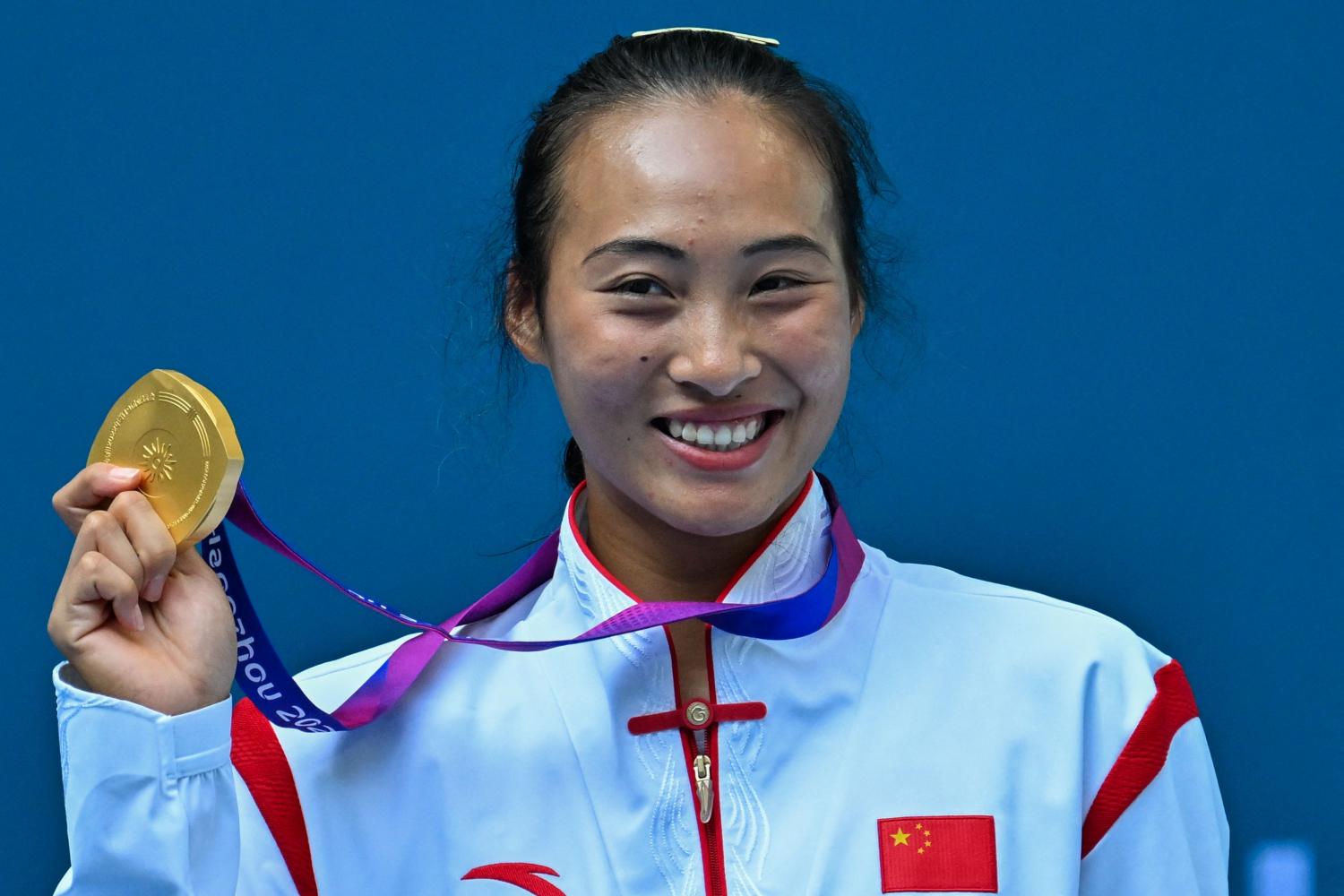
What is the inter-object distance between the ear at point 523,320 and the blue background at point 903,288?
0.44m

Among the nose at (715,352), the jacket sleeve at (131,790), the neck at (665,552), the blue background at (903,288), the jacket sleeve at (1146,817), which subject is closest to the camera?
the jacket sleeve at (131,790)

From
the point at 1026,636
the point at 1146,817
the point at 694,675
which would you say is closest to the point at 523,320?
the point at 694,675

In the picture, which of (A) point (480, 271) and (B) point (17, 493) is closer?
(A) point (480, 271)

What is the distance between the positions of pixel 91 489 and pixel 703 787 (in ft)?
2.58

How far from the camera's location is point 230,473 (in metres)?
1.93

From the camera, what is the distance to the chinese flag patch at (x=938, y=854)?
2066 millimetres

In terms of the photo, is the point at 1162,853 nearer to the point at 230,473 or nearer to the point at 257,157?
the point at 230,473

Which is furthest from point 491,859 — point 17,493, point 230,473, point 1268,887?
point 1268,887

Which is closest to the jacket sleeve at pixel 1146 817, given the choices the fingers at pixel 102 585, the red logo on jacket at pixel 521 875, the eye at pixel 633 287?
the red logo on jacket at pixel 521 875

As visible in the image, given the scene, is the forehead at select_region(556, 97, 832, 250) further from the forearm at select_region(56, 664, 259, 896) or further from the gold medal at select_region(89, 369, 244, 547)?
the forearm at select_region(56, 664, 259, 896)

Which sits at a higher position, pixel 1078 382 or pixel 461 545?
pixel 1078 382

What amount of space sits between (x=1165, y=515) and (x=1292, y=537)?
0.21 m

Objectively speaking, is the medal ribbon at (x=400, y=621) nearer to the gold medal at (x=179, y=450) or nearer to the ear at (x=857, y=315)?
the gold medal at (x=179, y=450)

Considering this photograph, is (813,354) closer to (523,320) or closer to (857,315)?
(857,315)
